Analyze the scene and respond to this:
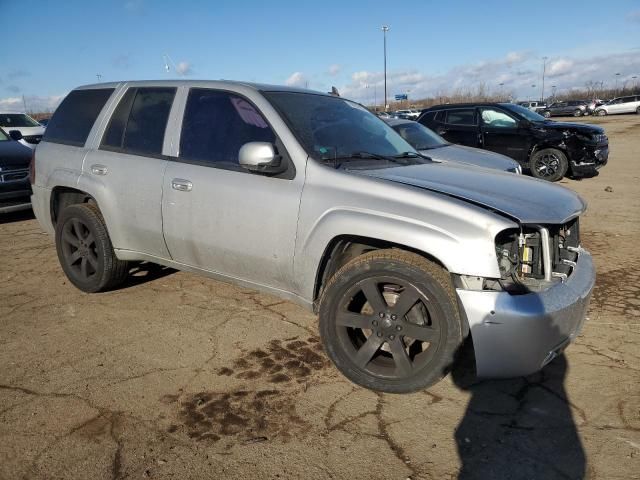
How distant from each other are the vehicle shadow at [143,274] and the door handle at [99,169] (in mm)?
1009

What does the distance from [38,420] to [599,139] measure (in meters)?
11.7

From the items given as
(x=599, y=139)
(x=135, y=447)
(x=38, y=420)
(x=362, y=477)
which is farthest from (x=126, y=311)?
(x=599, y=139)

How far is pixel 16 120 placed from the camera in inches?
600

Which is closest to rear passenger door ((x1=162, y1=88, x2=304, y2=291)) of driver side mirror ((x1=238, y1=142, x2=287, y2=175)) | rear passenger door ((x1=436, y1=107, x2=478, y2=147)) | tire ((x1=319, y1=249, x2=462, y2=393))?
driver side mirror ((x1=238, y1=142, x2=287, y2=175))

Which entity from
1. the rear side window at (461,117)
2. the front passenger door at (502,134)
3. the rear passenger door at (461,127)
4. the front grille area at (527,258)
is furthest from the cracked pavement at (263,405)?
the rear side window at (461,117)

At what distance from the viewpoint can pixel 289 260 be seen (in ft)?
10.5

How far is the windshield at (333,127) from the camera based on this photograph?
3.38 m

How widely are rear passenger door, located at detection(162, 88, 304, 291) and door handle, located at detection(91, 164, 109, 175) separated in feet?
2.38

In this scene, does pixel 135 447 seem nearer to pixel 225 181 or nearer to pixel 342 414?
pixel 342 414

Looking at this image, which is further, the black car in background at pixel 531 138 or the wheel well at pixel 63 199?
the black car in background at pixel 531 138

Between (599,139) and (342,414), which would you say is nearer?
(342,414)

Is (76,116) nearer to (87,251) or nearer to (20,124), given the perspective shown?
(87,251)

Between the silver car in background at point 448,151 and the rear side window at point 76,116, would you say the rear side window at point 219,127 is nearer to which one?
the rear side window at point 76,116

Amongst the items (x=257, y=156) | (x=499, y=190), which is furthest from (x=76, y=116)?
(x=499, y=190)
